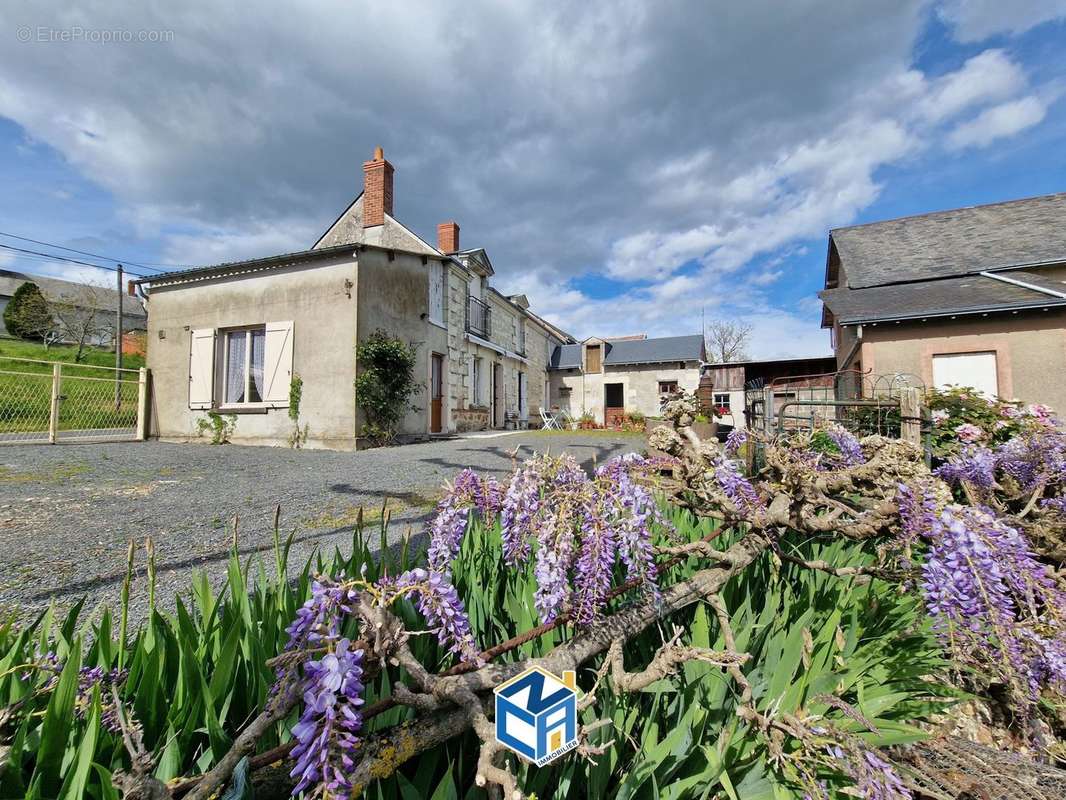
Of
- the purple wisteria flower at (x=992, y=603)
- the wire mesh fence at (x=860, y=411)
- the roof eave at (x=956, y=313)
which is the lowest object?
the purple wisteria flower at (x=992, y=603)

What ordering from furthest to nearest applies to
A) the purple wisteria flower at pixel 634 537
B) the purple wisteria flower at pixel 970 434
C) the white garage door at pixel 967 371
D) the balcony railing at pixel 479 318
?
1. the balcony railing at pixel 479 318
2. the white garage door at pixel 967 371
3. the purple wisteria flower at pixel 970 434
4. the purple wisteria flower at pixel 634 537

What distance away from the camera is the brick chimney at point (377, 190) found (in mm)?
12891

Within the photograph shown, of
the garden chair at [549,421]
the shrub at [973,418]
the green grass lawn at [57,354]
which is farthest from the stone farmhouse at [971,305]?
the green grass lawn at [57,354]

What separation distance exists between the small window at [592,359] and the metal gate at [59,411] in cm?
A: 1615

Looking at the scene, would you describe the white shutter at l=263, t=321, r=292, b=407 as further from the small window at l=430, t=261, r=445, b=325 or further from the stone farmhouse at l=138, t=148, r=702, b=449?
the small window at l=430, t=261, r=445, b=325

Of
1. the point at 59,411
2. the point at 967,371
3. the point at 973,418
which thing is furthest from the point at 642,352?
the point at 59,411

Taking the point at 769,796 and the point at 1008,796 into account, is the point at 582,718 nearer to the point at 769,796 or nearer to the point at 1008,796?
the point at 769,796

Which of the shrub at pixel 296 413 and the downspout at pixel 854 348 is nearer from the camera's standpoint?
the downspout at pixel 854 348

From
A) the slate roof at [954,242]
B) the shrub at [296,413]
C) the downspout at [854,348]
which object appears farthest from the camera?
the slate roof at [954,242]

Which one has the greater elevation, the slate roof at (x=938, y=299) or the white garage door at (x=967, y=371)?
the slate roof at (x=938, y=299)

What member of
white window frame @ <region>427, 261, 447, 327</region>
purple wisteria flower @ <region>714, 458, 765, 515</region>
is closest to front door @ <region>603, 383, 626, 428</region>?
white window frame @ <region>427, 261, 447, 327</region>

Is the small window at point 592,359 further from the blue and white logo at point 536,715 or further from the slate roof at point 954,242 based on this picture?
the blue and white logo at point 536,715

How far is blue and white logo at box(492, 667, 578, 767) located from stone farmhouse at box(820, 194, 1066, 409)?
27.7 ft

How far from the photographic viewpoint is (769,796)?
99cm
